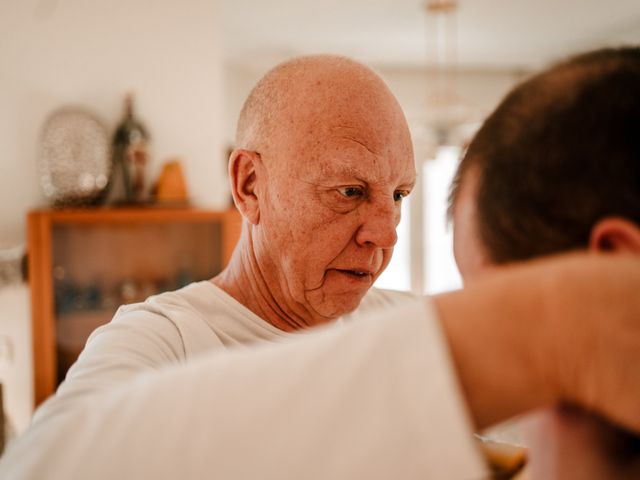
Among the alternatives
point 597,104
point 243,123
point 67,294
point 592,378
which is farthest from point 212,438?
point 67,294

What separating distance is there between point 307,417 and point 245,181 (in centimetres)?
90

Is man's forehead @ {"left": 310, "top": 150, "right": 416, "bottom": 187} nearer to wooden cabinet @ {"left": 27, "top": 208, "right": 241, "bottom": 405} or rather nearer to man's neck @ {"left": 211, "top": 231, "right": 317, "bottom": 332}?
man's neck @ {"left": 211, "top": 231, "right": 317, "bottom": 332}

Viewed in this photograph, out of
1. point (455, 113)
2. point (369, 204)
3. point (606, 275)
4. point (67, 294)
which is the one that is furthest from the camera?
point (455, 113)

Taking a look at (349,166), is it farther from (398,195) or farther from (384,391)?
(384,391)

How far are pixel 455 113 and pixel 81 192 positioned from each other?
273cm

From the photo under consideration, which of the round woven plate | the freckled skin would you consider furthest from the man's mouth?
the round woven plate

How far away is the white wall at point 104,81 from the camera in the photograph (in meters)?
3.31

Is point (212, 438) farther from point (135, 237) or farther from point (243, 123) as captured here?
point (135, 237)

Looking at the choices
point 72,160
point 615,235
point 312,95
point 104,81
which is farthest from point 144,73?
point 615,235

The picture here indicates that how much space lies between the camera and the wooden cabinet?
3.05m

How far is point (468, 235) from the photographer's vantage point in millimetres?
512

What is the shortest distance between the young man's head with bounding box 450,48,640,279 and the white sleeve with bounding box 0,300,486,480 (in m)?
0.14

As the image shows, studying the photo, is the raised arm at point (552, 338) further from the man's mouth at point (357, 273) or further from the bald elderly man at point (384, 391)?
the man's mouth at point (357, 273)

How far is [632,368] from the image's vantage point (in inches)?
13.0
